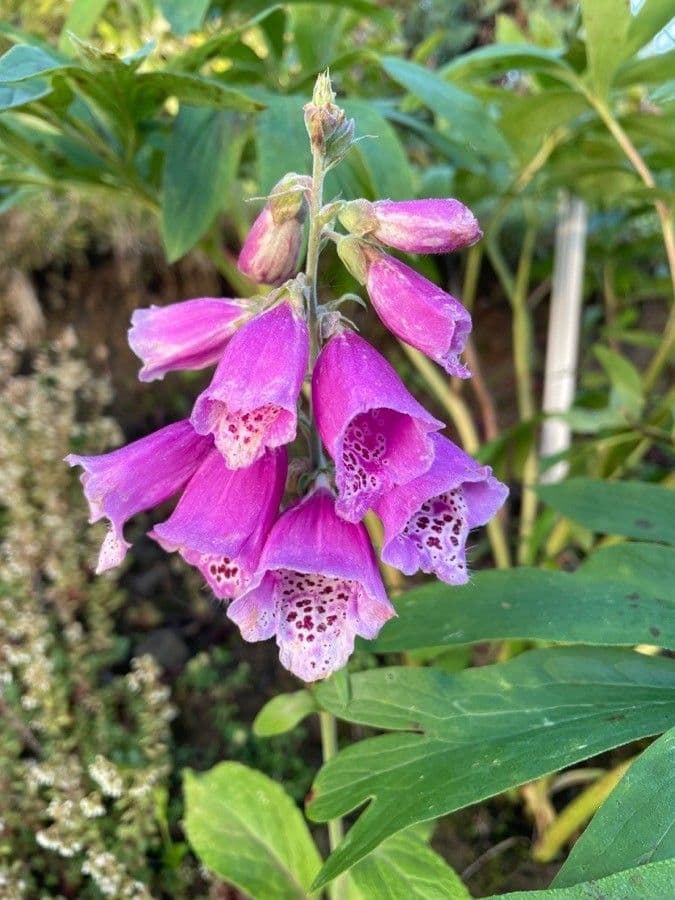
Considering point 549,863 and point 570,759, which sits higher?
point 570,759

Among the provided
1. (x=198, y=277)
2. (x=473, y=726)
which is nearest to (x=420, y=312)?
(x=473, y=726)

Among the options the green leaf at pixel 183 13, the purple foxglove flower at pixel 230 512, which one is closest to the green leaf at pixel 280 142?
the green leaf at pixel 183 13

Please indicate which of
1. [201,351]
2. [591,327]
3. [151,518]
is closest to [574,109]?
[201,351]

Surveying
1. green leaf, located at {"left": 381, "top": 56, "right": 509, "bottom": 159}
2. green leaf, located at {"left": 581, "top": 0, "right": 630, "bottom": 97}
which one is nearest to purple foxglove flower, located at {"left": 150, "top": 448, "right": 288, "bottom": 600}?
green leaf, located at {"left": 381, "top": 56, "right": 509, "bottom": 159}

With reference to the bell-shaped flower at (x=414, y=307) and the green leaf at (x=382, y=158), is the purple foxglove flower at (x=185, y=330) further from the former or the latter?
the green leaf at (x=382, y=158)

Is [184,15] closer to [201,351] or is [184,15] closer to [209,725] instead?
[201,351]

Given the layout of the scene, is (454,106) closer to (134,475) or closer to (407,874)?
(134,475)
